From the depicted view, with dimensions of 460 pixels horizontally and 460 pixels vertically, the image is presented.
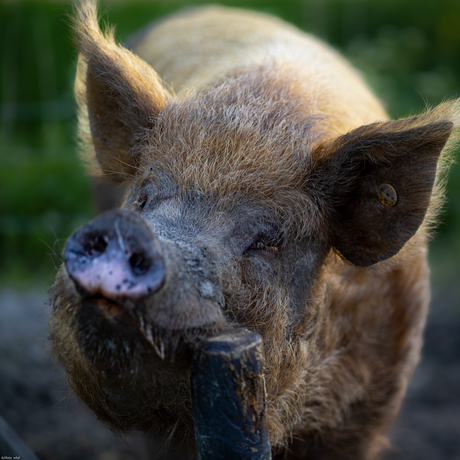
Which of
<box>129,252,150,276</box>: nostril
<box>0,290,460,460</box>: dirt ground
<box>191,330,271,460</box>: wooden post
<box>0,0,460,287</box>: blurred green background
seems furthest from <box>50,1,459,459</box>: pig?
<box>0,0,460,287</box>: blurred green background

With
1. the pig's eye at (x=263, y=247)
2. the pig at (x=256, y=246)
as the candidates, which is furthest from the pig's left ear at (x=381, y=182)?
the pig's eye at (x=263, y=247)

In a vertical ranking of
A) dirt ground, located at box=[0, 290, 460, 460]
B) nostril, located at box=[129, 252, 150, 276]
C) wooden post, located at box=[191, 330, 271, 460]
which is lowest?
dirt ground, located at box=[0, 290, 460, 460]

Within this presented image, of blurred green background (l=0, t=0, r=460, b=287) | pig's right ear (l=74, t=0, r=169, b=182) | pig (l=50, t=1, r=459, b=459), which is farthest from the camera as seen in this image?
blurred green background (l=0, t=0, r=460, b=287)

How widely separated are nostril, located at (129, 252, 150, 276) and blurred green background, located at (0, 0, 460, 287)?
17.4ft

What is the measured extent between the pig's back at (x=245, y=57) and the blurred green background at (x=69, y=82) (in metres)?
2.12

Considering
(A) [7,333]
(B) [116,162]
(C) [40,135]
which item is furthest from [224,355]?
(C) [40,135]

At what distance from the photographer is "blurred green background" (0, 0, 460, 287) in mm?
7504

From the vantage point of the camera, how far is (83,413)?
406 centimetres

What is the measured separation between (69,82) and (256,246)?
760 cm

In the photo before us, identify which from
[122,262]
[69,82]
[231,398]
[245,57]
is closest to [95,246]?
[122,262]

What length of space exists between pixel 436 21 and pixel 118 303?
10425 mm

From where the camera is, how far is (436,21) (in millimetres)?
10375

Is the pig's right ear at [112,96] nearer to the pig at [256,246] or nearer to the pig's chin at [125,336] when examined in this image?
the pig at [256,246]

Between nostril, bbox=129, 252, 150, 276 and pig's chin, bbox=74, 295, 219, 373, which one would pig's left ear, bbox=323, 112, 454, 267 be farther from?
nostril, bbox=129, 252, 150, 276
